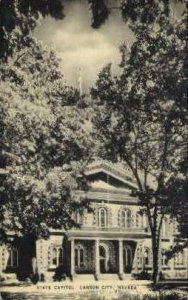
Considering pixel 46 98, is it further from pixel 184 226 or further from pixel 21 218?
pixel 184 226

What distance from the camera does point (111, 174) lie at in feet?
61.5

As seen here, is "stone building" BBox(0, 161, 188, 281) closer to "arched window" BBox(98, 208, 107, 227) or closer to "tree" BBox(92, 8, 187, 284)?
"arched window" BBox(98, 208, 107, 227)

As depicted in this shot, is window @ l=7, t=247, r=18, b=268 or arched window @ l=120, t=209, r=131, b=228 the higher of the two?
arched window @ l=120, t=209, r=131, b=228

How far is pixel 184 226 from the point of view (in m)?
16.1

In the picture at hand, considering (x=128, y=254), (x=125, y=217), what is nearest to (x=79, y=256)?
(x=125, y=217)

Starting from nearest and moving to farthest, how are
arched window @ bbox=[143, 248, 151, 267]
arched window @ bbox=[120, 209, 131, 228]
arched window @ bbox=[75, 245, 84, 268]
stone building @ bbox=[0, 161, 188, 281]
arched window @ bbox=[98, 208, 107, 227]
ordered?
1. stone building @ bbox=[0, 161, 188, 281]
2. arched window @ bbox=[75, 245, 84, 268]
3. arched window @ bbox=[98, 208, 107, 227]
4. arched window @ bbox=[120, 209, 131, 228]
5. arched window @ bbox=[143, 248, 151, 267]

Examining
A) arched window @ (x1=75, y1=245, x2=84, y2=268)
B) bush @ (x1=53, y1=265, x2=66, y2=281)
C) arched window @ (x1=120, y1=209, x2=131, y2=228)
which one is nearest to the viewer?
bush @ (x1=53, y1=265, x2=66, y2=281)

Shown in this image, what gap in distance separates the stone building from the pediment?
100 mm

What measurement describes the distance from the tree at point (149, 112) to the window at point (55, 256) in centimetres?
915

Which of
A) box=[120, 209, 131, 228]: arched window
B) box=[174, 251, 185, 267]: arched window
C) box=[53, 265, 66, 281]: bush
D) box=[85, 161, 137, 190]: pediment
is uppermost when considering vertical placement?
box=[85, 161, 137, 190]: pediment

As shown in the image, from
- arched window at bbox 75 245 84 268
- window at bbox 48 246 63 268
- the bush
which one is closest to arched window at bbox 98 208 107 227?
arched window at bbox 75 245 84 268

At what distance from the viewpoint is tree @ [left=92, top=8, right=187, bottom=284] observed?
10984 mm

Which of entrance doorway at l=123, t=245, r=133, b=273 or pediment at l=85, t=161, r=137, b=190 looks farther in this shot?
entrance doorway at l=123, t=245, r=133, b=273

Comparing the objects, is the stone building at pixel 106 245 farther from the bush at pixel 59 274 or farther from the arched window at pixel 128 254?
the bush at pixel 59 274
